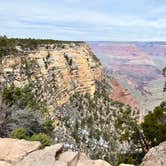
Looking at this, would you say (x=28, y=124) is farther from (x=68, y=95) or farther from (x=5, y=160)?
(x=68, y=95)

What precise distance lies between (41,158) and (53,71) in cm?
6984

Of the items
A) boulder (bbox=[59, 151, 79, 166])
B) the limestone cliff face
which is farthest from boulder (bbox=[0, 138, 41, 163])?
the limestone cliff face

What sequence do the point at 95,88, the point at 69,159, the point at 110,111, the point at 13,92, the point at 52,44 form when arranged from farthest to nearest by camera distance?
the point at 95,88
the point at 110,111
the point at 52,44
the point at 13,92
the point at 69,159

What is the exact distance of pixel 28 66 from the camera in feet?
255

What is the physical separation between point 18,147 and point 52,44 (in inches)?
2788

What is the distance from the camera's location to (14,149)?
62.8 feet

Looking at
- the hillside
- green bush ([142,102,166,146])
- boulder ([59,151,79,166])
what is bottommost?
the hillside

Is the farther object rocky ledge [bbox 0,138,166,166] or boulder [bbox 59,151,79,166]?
boulder [bbox 59,151,79,166]

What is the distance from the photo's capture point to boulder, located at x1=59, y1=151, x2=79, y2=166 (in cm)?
1820

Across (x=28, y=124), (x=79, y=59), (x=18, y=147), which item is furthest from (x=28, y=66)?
(x=18, y=147)

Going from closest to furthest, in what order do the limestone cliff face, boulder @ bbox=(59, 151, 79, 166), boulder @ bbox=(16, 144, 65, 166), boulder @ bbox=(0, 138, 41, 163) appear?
boulder @ bbox=(16, 144, 65, 166) → boulder @ bbox=(59, 151, 79, 166) → boulder @ bbox=(0, 138, 41, 163) → the limestone cliff face

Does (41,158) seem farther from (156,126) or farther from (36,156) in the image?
(156,126)

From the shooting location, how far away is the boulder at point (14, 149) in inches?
731

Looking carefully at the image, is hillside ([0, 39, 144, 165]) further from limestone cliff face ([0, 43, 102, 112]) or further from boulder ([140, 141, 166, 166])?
boulder ([140, 141, 166, 166])
